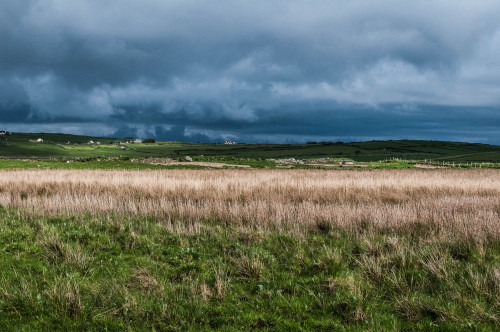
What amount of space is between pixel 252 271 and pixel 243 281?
312mm

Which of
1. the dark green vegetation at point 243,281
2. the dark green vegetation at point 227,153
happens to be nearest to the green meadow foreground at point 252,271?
the dark green vegetation at point 243,281

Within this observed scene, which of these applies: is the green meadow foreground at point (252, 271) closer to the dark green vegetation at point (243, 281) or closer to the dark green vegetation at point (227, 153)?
the dark green vegetation at point (243, 281)

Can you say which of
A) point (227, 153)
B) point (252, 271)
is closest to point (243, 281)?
point (252, 271)

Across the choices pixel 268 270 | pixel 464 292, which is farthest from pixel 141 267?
pixel 464 292

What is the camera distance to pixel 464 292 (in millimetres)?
5535

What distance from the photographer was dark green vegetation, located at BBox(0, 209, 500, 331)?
16.0ft

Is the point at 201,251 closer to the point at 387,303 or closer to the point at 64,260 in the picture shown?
the point at 64,260

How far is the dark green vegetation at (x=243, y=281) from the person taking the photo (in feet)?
16.0


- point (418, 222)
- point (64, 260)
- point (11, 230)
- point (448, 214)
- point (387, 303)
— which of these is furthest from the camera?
point (448, 214)

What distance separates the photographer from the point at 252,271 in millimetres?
6477

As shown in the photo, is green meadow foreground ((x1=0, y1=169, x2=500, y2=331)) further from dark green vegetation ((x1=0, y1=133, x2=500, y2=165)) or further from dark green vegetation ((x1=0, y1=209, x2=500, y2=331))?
dark green vegetation ((x1=0, y1=133, x2=500, y2=165))

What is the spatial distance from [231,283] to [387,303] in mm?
2836

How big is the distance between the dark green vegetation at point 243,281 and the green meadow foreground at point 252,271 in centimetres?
3

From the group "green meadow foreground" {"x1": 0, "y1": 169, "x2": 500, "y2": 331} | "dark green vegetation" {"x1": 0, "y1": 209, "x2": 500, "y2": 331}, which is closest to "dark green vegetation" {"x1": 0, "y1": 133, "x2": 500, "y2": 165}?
"green meadow foreground" {"x1": 0, "y1": 169, "x2": 500, "y2": 331}
